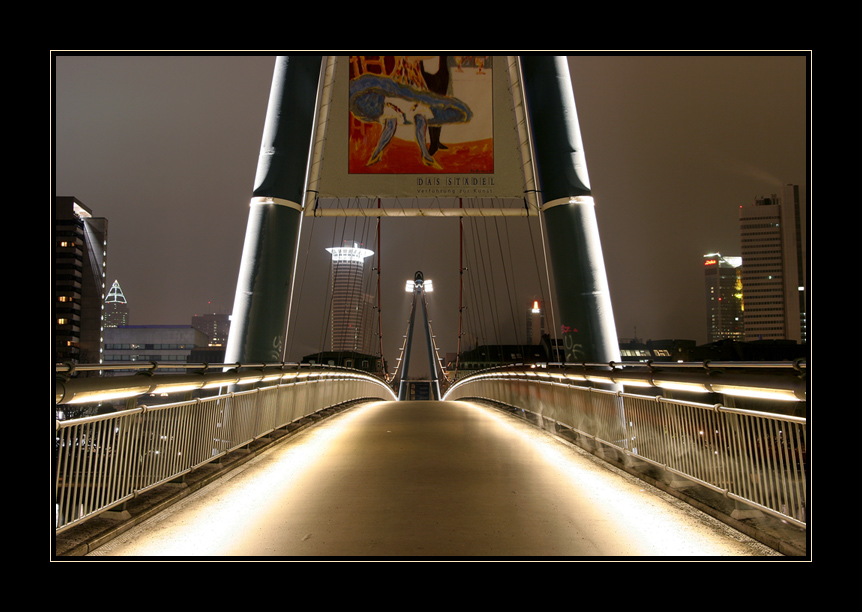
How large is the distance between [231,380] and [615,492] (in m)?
4.42

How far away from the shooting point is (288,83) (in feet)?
46.8

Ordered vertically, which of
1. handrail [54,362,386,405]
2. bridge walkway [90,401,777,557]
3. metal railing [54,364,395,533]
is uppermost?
handrail [54,362,386,405]

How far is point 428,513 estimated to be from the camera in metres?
5.42

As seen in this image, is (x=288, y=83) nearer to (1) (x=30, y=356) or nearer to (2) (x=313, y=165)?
(2) (x=313, y=165)

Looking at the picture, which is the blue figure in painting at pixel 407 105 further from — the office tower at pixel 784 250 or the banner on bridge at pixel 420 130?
the office tower at pixel 784 250

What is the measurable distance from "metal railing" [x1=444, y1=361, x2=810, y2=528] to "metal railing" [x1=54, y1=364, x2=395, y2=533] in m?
4.41

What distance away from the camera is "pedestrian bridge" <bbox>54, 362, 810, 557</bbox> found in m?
4.47

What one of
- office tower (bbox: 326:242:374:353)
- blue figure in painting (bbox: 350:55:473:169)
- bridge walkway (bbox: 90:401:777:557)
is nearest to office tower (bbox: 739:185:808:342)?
bridge walkway (bbox: 90:401:777:557)

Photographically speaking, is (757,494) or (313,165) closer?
(757,494)

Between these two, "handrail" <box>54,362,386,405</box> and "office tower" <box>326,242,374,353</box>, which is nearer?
"handrail" <box>54,362,386,405</box>

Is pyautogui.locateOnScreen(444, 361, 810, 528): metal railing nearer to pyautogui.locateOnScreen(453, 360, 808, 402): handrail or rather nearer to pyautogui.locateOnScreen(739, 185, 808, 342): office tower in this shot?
pyautogui.locateOnScreen(453, 360, 808, 402): handrail
